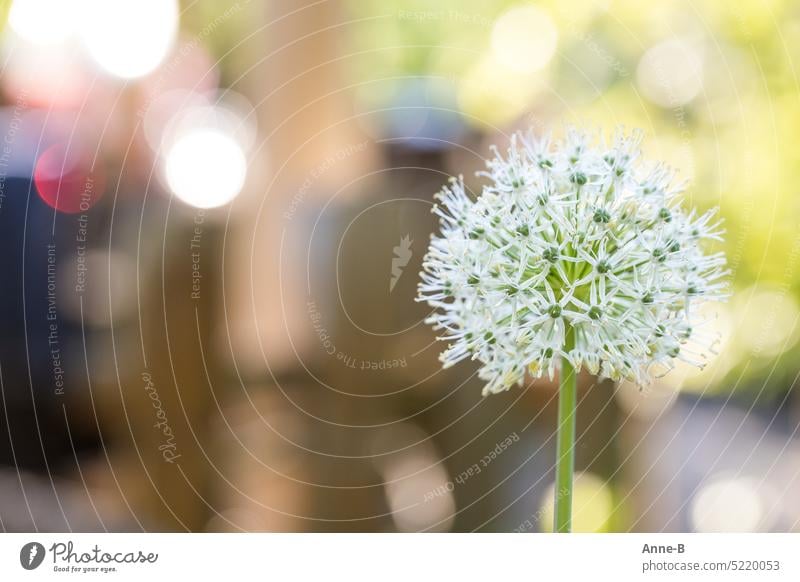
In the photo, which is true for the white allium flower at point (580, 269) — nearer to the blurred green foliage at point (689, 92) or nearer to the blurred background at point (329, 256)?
the blurred background at point (329, 256)

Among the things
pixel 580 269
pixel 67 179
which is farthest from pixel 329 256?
pixel 580 269

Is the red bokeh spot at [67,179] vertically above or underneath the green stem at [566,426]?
above

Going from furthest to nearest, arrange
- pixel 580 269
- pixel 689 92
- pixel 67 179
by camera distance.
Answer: pixel 689 92, pixel 67 179, pixel 580 269

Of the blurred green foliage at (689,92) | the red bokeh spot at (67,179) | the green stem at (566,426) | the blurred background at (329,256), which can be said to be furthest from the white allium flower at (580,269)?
the red bokeh spot at (67,179)

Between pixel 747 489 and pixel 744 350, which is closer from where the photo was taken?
pixel 747 489

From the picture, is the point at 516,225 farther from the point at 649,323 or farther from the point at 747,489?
the point at 747,489

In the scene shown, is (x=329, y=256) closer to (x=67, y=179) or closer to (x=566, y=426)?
(x=67, y=179)

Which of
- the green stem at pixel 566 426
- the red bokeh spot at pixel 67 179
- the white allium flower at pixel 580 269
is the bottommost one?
the green stem at pixel 566 426

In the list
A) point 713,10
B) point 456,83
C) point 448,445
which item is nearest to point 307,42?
point 456,83
